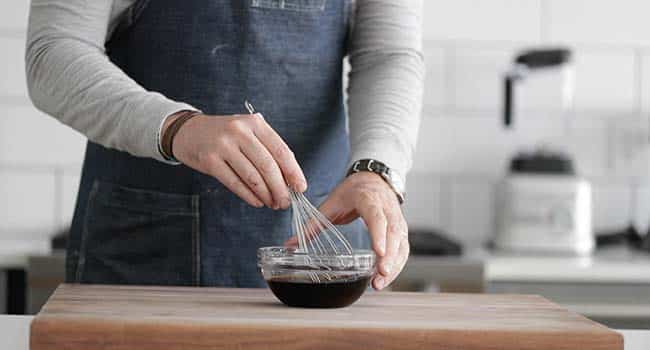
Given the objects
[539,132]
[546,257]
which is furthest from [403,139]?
[539,132]

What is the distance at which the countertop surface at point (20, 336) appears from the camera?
0.85 m

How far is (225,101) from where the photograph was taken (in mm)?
1246

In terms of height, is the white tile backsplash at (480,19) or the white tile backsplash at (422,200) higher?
the white tile backsplash at (480,19)

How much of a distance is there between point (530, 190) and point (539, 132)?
0.28 meters

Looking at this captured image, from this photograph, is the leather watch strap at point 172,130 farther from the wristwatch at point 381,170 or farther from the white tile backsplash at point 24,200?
the white tile backsplash at point 24,200

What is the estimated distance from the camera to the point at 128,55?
1259 mm

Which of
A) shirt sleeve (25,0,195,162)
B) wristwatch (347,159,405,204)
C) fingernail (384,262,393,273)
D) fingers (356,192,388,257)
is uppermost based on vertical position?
shirt sleeve (25,0,195,162)

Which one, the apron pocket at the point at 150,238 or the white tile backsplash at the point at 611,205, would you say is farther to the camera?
the white tile backsplash at the point at 611,205

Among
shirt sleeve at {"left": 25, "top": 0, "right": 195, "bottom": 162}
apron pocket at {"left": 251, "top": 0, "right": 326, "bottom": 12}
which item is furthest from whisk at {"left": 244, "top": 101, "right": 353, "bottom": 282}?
apron pocket at {"left": 251, "top": 0, "right": 326, "bottom": 12}

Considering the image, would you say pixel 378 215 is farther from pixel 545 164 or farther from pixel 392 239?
pixel 545 164

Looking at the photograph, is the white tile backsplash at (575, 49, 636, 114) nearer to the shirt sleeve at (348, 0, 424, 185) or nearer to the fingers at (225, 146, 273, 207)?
the shirt sleeve at (348, 0, 424, 185)

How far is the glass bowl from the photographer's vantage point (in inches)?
37.1

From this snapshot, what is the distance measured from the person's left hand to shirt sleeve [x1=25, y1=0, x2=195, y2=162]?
0.62 ft

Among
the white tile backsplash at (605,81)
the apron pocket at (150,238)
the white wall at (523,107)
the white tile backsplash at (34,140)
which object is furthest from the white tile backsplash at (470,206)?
the apron pocket at (150,238)
